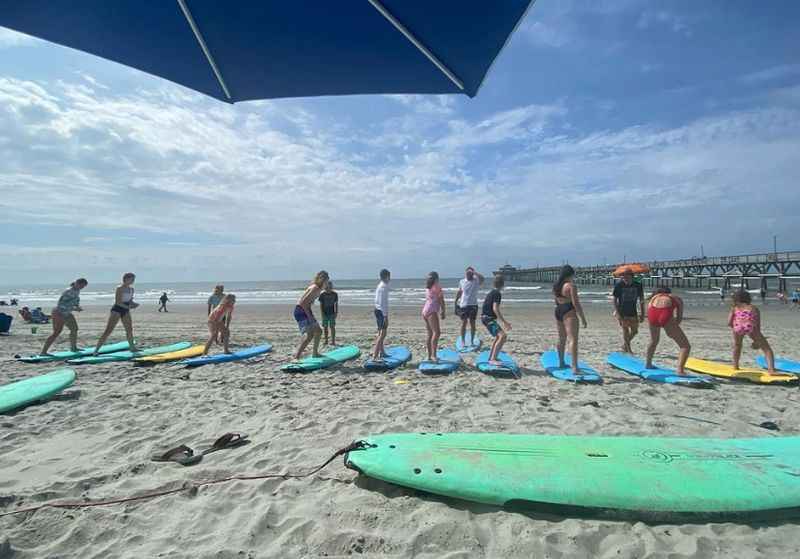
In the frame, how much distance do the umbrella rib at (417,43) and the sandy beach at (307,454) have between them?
2878 millimetres

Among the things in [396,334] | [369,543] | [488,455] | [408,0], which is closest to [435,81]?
[408,0]

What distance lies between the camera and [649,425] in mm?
3910

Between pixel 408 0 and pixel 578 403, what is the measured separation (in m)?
4.45

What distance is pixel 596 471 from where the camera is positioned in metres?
2.67

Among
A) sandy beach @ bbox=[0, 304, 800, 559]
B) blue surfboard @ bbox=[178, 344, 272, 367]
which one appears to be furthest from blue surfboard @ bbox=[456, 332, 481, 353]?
blue surfboard @ bbox=[178, 344, 272, 367]

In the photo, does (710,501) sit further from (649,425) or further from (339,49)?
(339,49)

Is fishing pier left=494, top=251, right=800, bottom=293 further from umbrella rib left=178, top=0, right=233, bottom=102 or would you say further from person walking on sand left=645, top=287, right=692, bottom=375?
umbrella rib left=178, top=0, right=233, bottom=102

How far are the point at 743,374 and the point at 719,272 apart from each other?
162 ft

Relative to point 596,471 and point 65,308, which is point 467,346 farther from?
point 65,308

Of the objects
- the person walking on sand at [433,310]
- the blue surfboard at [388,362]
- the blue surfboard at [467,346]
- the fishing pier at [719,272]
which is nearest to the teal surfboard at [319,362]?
the blue surfboard at [388,362]

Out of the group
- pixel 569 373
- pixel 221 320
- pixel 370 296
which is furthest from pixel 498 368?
pixel 370 296

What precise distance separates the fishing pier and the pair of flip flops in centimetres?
2442

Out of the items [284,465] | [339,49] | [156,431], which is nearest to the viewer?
[339,49]

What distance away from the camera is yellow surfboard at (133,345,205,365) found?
712 cm
